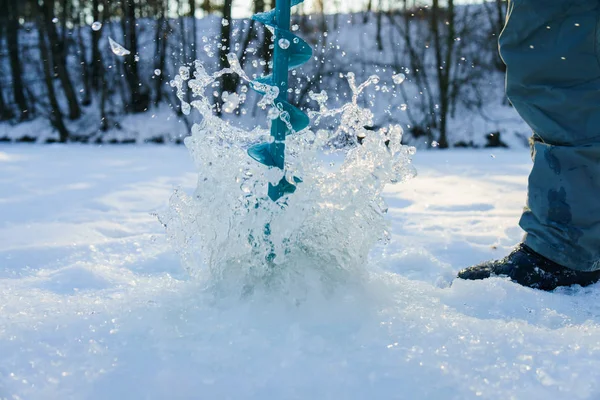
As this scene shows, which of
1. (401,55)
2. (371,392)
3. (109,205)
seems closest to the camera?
(371,392)

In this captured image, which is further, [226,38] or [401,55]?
[401,55]

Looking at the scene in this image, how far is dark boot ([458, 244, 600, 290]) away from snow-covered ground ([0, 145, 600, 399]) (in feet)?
0.17

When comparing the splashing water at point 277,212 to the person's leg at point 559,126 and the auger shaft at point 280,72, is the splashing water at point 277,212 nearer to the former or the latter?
the auger shaft at point 280,72

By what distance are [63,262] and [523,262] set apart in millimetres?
1531

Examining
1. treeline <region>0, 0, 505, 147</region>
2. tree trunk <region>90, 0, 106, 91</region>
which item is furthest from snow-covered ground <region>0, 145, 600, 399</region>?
tree trunk <region>90, 0, 106, 91</region>

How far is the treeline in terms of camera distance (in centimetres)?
974

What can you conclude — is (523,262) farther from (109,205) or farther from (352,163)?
(109,205)

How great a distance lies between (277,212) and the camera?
1.47 m

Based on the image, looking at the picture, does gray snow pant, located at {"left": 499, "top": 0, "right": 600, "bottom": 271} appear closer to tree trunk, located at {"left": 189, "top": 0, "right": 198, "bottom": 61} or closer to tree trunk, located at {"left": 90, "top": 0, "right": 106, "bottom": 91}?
tree trunk, located at {"left": 189, "top": 0, "right": 198, "bottom": 61}

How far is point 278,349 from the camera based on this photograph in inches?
45.1

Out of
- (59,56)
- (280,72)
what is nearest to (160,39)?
(59,56)

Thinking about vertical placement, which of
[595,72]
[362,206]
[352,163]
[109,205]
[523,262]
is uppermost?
[595,72]

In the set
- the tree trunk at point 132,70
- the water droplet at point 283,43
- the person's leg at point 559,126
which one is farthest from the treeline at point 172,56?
the water droplet at point 283,43

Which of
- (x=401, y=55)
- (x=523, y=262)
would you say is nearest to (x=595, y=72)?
(x=523, y=262)
